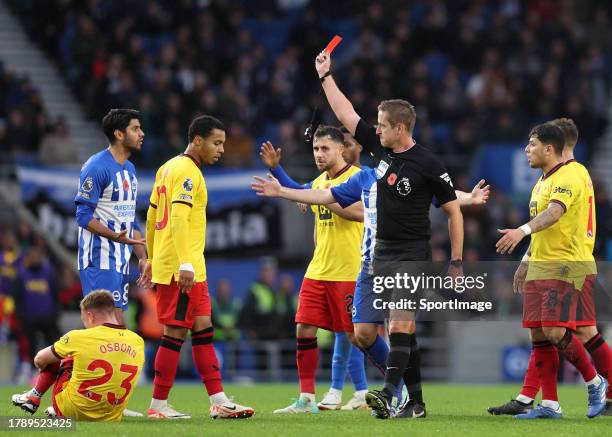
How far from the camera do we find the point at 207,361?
9883 millimetres

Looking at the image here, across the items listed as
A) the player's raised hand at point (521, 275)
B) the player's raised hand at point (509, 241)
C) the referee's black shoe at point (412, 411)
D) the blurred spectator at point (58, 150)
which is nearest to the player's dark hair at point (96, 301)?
the referee's black shoe at point (412, 411)

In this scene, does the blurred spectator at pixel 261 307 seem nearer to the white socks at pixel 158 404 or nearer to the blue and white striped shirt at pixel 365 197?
the blue and white striped shirt at pixel 365 197

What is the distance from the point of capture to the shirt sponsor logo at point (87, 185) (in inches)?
409

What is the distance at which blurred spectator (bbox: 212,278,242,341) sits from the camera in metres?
19.3

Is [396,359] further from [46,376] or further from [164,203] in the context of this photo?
[46,376]

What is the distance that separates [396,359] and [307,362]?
1.85 metres

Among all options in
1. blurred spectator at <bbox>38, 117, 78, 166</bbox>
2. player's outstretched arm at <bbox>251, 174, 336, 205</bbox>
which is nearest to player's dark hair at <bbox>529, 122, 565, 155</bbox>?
player's outstretched arm at <bbox>251, 174, 336, 205</bbox>

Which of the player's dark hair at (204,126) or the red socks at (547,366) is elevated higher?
the player's dark hair at (204,126)

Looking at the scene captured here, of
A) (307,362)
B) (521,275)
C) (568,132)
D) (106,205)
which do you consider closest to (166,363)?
(106,205)

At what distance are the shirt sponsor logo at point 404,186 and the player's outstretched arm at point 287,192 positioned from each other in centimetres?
79

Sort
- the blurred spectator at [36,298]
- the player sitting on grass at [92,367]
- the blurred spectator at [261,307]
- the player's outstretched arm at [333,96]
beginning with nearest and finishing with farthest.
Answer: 1. the player sitting on grass at [92,367]
2. the player's outstretched arm at [333,96]
3. the blurred spectator at [36,298]
4. the blurred spectator at [261,307]

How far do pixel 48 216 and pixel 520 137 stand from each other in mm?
8734

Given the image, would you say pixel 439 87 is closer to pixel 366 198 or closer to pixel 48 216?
pixel 48 216

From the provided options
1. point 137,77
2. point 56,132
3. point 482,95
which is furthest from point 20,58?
point 482,95
